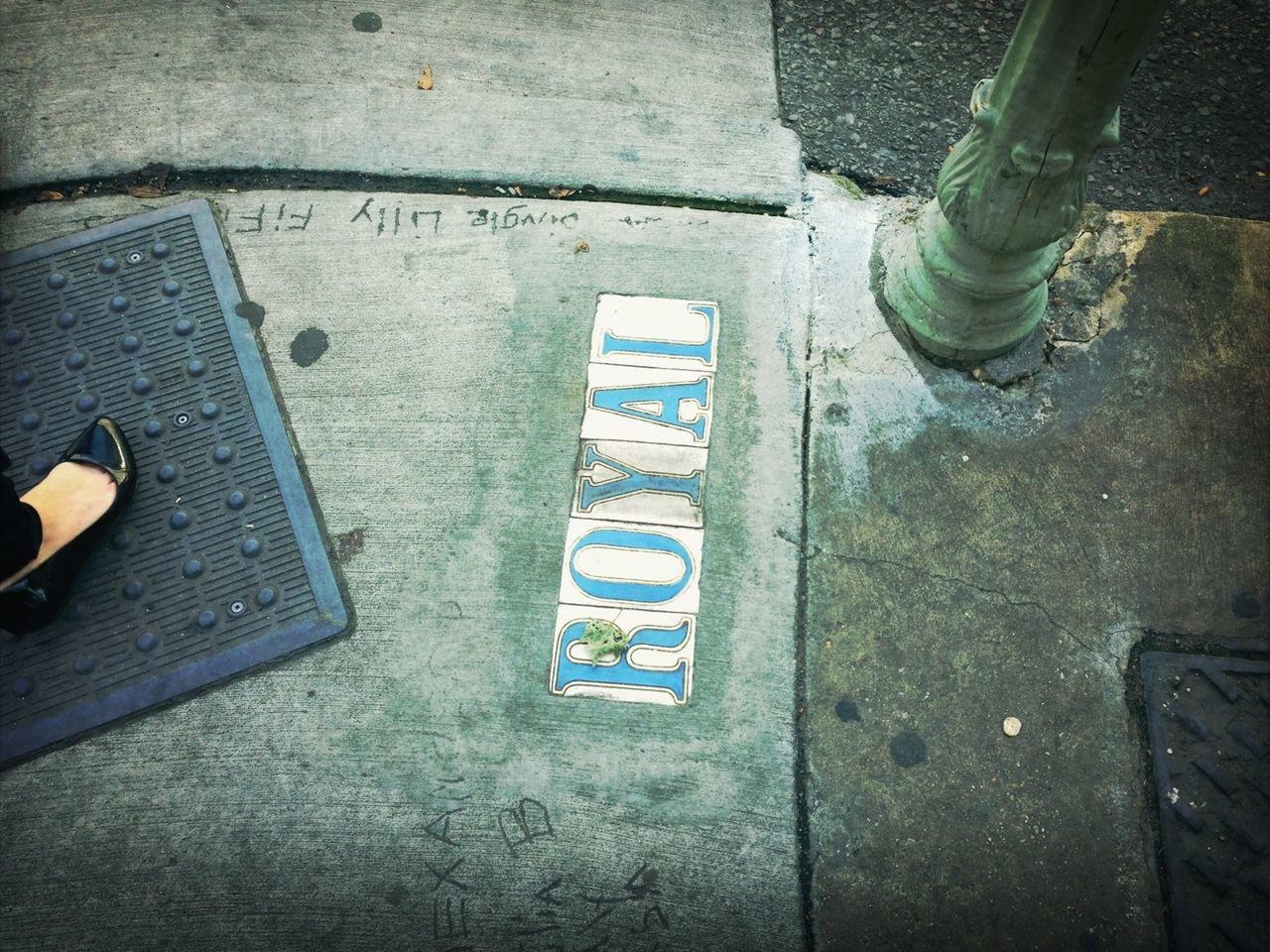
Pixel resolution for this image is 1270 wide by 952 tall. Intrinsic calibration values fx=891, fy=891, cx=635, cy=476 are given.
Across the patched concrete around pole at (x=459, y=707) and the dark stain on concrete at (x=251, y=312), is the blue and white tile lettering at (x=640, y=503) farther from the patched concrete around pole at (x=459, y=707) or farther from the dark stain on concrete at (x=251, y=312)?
the dark stain on concrete at (x=251, y=312)

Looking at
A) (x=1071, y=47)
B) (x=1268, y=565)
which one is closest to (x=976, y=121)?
(x=1071, y=47)

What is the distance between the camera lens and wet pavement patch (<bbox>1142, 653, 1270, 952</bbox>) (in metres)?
2.22

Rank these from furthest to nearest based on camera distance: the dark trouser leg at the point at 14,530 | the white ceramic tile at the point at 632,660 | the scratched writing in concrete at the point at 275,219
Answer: the scratched writing in concrete at the point at 275,219 < the white ceramic tile at the point at 632,660 < the dark trouser leg at the point at 14,530

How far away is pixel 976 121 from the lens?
86.7 inches

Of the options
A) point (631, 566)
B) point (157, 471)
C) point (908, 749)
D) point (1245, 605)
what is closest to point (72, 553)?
point (157, 471)

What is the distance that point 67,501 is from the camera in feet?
8.19

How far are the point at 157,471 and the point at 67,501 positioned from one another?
254 millimetres

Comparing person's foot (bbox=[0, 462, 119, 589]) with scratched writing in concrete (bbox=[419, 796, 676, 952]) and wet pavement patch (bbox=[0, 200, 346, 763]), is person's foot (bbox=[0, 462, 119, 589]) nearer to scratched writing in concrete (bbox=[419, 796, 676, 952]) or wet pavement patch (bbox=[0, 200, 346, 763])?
wet pavement patch (bbox=[0, 200, 346, 763])

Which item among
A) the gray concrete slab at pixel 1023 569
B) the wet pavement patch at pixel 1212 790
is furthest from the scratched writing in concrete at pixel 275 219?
the wet pavement patch at pixel 1212 790

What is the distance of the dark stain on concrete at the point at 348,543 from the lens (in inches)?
102

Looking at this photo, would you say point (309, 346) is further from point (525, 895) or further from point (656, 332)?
point (525, 895)

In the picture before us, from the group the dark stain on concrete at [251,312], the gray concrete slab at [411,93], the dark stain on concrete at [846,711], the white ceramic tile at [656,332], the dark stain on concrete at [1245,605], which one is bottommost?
the dark stain on concrete at [846,711]

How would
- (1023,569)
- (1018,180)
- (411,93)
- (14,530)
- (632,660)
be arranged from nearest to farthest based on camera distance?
(1018,180) < (14,530) < (632,660) < (1023,569) < (411,93)

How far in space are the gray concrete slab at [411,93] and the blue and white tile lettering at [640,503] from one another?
1.94ft
